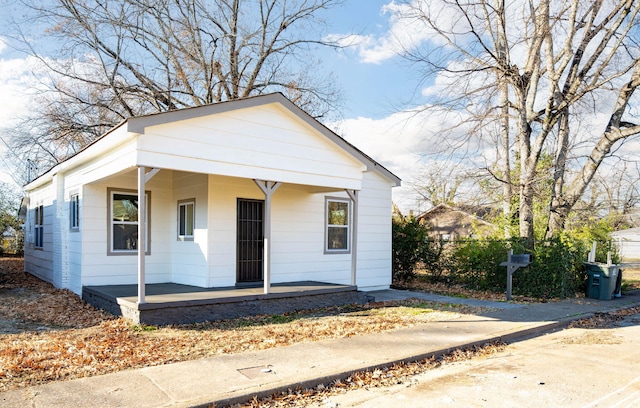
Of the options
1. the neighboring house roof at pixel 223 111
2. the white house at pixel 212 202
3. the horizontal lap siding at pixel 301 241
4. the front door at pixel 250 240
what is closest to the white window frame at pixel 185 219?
the white house at pixel 212 202

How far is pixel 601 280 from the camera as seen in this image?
12.0 m

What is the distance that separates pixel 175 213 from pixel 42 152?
14.4 m

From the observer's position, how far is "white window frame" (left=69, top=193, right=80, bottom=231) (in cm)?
1057

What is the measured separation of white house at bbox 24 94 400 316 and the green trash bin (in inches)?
237

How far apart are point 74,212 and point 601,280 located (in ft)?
43.6

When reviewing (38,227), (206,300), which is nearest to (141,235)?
(206,300)

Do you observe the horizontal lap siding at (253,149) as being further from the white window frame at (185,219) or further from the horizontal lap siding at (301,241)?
the white window frame at (185,219)

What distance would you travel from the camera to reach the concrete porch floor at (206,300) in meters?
7.74

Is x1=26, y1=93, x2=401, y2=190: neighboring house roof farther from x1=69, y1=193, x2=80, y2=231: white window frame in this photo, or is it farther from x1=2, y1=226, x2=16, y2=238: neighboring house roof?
x1=2, y1=226, x2=16, y2=238: neighboring house roof

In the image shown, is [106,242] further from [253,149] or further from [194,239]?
[253,149]

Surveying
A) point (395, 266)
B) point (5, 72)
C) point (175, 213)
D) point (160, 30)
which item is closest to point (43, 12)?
point (5, 72)

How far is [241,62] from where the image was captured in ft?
70.2

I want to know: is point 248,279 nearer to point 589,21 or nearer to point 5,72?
point 589,21

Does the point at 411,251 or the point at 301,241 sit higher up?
the point at 301,241
